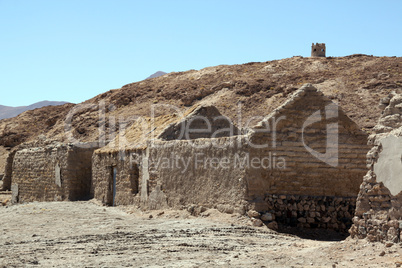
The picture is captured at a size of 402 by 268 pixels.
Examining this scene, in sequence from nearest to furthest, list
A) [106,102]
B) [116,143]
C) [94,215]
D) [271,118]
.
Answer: [271,118] < [94,215] < [116,143] < [106,102]

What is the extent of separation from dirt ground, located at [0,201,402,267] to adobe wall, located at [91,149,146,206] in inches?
52.5

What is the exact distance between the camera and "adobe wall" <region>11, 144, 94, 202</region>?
757 inches

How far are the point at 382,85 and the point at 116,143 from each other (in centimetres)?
2209

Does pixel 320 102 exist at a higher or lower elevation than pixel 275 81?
lower

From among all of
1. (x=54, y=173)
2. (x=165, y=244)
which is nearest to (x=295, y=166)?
(x=165, y=244)

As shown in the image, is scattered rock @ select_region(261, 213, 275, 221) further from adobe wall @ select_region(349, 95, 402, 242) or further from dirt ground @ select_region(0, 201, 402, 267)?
adobe wall @ select_region(349, 95, 402, 242)

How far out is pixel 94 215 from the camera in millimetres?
14594

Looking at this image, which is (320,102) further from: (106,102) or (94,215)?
(106,102)

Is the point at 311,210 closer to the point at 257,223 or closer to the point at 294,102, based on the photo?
the point at 257,223

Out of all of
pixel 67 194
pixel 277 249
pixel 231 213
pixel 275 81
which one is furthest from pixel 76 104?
pixel 277 249

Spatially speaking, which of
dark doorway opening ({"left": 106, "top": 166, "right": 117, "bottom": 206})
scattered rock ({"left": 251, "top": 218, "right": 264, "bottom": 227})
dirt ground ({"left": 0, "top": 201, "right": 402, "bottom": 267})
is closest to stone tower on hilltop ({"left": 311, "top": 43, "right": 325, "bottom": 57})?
dark doorway opening ({"left": 106, "top": 166, "right": 117, "bottom": 206})

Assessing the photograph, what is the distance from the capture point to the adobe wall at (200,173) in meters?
12.2

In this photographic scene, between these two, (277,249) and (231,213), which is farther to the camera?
(231,213)

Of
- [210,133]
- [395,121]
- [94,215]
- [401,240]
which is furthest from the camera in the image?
[210,133]
